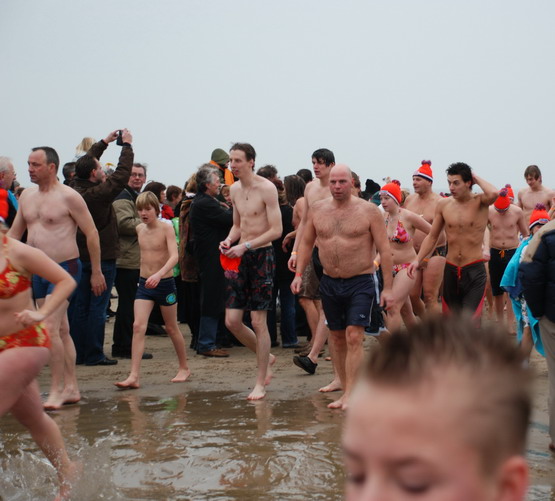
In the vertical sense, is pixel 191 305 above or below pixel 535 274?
below

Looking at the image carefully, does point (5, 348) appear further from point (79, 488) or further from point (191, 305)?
point (191, 305)

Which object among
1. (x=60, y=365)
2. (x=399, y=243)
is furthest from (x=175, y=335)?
(x=399, y=243)

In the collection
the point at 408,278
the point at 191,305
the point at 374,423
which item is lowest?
the point at 191,305

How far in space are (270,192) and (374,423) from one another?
7065 millimetres

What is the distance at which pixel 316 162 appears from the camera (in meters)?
9.48

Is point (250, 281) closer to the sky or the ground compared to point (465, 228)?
closer to the ground

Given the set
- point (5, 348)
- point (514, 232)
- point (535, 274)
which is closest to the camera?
point (5, 348)

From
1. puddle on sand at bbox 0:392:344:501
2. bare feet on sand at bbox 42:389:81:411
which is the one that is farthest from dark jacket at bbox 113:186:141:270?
puddle on sand at bbox 0:392:344:501

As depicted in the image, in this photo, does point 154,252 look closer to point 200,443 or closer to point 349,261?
point 349,261

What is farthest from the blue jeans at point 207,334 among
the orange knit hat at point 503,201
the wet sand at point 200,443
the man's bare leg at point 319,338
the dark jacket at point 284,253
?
the orange knit hat at point 503,201

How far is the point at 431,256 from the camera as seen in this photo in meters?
10.2

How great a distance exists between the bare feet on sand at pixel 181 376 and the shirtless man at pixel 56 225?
4.28 ft

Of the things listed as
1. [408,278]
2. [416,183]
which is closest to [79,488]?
[408,278]

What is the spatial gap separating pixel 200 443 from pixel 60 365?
210 centimetres
